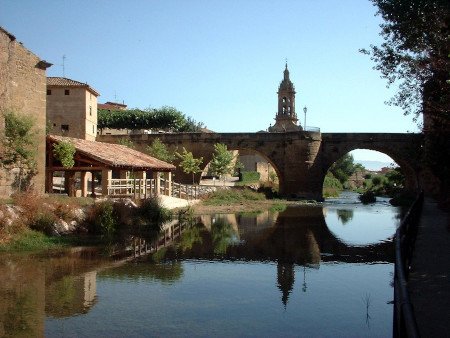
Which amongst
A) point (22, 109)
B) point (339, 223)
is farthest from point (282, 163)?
point (22, 109)

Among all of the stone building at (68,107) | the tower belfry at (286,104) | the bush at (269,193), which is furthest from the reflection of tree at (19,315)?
the tower belfry at (286,104)

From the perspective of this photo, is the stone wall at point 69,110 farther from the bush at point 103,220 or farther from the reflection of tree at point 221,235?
the bush at point 103,220

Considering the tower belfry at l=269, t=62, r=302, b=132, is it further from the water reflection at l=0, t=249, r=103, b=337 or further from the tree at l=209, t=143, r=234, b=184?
the water reflection at l=0, t=249, r=103, b=337

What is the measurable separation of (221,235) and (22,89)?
11.1 m

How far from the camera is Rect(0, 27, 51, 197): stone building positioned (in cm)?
2112

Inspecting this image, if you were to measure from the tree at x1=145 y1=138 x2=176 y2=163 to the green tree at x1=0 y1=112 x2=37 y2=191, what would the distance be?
23.8 meters

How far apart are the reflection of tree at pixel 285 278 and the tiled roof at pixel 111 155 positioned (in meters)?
13.7

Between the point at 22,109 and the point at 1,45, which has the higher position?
the point at 1,45

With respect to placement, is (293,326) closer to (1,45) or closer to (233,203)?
(1,45)

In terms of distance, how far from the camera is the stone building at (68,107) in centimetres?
4778

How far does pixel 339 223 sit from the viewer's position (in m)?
28.0

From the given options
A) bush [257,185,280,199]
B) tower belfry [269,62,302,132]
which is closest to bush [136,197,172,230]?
bush [257,185,280,199]

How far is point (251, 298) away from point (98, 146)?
68.1ft

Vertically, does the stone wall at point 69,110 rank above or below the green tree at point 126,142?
above
